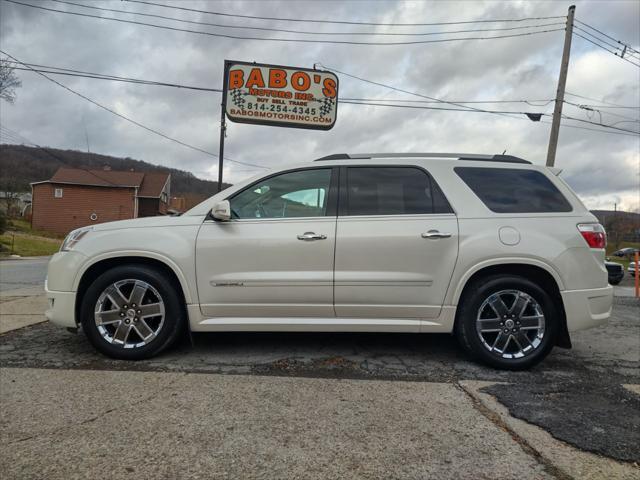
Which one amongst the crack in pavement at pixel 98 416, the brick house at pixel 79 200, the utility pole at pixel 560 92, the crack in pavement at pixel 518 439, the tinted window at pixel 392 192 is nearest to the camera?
the crack in pavement at pixel 518 439

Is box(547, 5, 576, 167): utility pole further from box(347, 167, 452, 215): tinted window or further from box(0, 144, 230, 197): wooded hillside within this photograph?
box(0, 144, 230, 197): wooded hillside

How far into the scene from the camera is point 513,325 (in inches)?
135

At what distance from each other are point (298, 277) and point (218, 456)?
1.64 metres

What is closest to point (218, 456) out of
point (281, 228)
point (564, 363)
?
point (281, 228)

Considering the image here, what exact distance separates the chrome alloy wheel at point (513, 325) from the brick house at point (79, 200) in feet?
139

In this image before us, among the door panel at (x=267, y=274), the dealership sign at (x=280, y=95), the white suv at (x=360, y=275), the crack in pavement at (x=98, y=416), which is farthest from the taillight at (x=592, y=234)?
the dealership sign at (x=280, y=95)

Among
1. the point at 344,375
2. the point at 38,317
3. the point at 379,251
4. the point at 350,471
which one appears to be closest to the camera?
the point at 350,471

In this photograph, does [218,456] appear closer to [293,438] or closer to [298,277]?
[293,438]

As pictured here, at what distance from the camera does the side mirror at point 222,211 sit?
3469 millimetres

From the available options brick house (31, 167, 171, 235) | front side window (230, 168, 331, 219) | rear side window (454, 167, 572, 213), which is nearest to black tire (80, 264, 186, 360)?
front side window (230, 168, 331, 219)

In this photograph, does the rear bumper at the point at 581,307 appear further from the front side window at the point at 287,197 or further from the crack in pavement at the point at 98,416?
the crack in pavement at the point at 98,416

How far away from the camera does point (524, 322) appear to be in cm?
342

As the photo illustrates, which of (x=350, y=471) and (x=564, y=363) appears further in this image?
(x=564, y=363)

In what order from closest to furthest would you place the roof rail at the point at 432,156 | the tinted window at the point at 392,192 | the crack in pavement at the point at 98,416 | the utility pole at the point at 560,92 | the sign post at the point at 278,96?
the crack in pavement at the point at 98,416, the tinted window at the point at 392,192, the roof rail at the point at 432,156, the sign post at the point at 278,96, the utility pole at the point at 560,92
